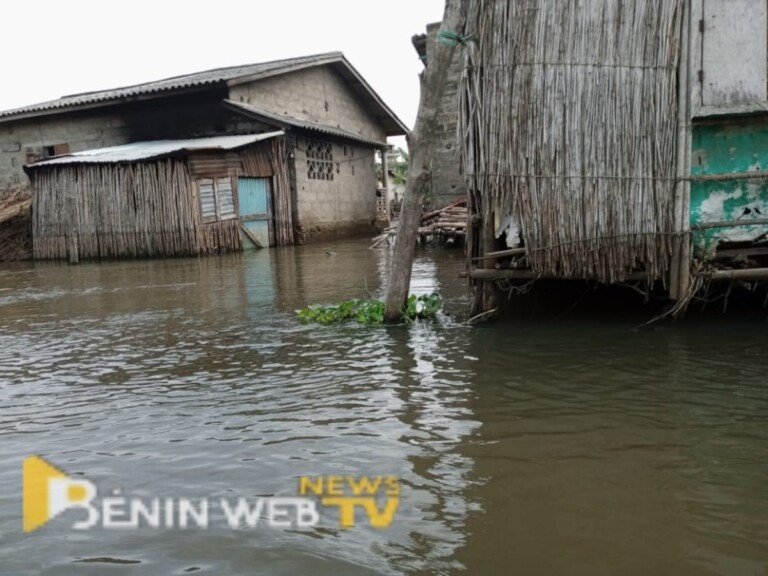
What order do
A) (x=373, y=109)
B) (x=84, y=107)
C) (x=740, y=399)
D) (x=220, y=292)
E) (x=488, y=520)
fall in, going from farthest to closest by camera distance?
(x=373, y=109) → (x=84, y=107) → (x=220, y=292) → (x=740, y=399) → (x=488, y=520)

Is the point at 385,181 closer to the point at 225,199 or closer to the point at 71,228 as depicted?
the point at 225,199

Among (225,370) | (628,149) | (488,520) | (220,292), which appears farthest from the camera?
(220,292)

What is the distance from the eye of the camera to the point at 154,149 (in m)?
14.9

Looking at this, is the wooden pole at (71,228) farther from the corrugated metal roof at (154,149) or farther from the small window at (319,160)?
the small window at (319,160)

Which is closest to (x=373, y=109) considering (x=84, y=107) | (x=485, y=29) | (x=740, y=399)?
(x=84, y=107)

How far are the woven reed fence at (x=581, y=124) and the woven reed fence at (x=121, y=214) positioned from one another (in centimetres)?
1026

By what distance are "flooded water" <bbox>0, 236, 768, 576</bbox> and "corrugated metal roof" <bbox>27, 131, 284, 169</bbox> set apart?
27.9ft

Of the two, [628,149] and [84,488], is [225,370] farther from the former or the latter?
[628,149]

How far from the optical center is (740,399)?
3.46m

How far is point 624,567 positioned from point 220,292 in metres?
6.93

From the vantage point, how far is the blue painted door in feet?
50.0

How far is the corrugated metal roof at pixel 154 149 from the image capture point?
13.9 metres

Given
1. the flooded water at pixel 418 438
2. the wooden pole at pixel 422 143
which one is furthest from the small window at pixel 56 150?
the wooden pole at pixel 422 143

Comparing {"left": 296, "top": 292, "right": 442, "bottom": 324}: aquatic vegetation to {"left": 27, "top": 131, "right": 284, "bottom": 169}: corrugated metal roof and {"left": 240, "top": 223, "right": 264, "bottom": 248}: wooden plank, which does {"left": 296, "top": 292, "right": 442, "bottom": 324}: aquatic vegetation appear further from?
{"left": 240, "top": 223, "right": 264, "bottom": 248}: wooden plank
